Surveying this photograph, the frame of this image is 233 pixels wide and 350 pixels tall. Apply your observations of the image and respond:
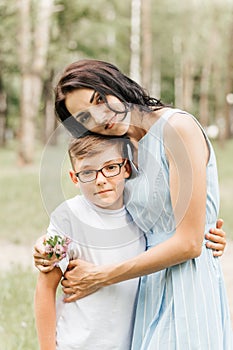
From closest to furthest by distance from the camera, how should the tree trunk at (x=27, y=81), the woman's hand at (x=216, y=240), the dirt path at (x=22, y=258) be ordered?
the woman's hand at (x=216, y=240) < the dirt path at (x=22, y=258) < the tree trunk at (x=27, y=81)

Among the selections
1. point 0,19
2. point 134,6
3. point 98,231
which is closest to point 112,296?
point 98,231

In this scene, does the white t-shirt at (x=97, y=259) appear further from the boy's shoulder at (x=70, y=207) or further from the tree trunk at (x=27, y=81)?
the tree trunk at (x=27, y=81)

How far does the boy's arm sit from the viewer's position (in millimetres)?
2064

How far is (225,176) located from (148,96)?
42.7 ft

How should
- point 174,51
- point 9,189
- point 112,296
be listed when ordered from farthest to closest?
point 174,51 < point 9,189 < point 112,296

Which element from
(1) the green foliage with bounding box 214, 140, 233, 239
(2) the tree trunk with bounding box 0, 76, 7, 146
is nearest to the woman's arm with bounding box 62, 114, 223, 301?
(1) the green foliage with bounding box 214, 140, 233, 239

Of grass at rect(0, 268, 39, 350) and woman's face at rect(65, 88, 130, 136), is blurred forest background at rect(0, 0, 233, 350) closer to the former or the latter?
grass at rect(0, 268, 39, 350)

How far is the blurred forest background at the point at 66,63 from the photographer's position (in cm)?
843

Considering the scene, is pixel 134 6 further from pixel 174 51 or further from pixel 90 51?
pixel 174 51

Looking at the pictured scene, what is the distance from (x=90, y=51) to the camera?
985 inches

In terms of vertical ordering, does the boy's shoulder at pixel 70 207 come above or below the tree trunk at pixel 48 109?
above

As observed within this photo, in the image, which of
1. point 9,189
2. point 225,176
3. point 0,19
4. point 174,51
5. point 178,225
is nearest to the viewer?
point 178,225

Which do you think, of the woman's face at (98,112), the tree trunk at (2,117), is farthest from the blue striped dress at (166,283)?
the tree trunk at (2,117)

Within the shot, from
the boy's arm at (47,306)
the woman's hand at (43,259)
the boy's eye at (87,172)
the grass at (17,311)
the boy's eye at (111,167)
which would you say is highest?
Answer: the boy's eye at (111,167)
